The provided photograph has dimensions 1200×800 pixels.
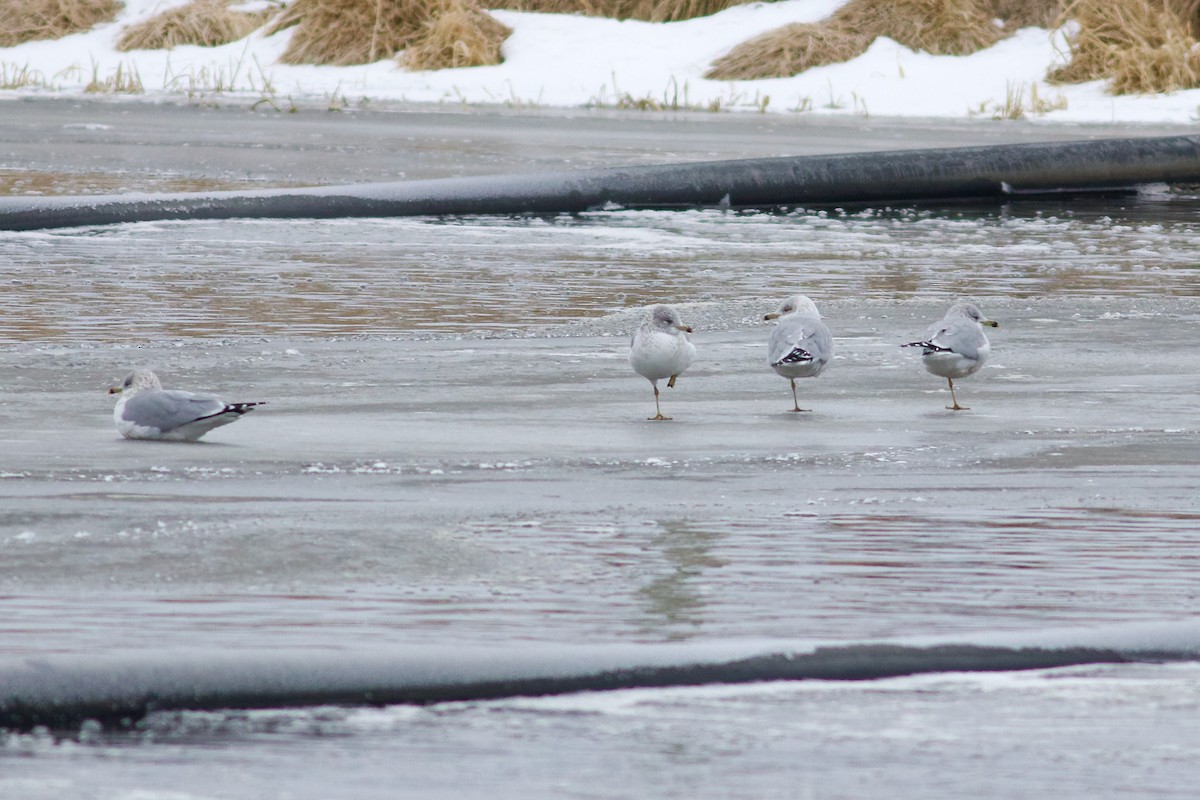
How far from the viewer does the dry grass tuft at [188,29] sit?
→ 28062mm

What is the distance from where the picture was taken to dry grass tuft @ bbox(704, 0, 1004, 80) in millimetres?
24984

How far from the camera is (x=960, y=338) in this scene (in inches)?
235

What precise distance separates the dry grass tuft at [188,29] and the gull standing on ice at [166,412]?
2366 centimetres

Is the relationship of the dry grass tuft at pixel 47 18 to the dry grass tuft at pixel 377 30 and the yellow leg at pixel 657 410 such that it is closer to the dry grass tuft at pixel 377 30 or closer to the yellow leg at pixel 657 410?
the dry grass tuft at pixel 377 30

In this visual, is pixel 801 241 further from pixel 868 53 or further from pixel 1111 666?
pixel 868 53

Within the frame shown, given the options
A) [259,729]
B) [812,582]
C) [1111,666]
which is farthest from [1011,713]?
[259,729]

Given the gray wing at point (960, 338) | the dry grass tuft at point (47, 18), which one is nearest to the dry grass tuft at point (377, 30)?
the dry grass tuft at point (47, 18)

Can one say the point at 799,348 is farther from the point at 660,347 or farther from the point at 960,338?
the point at 960,338

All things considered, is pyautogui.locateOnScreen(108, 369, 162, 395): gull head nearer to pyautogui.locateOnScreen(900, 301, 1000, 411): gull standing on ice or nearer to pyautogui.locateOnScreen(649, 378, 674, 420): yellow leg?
pyautogui.locateOnScreen(649, 378, 674, 420): yellow leg

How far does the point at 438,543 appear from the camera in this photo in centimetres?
396

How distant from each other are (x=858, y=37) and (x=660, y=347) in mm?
20543

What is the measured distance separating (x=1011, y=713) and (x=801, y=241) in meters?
8.38

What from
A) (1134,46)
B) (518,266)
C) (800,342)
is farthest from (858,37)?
(800,342)

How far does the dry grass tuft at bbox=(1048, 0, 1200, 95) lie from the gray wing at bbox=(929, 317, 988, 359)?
17309 mm
